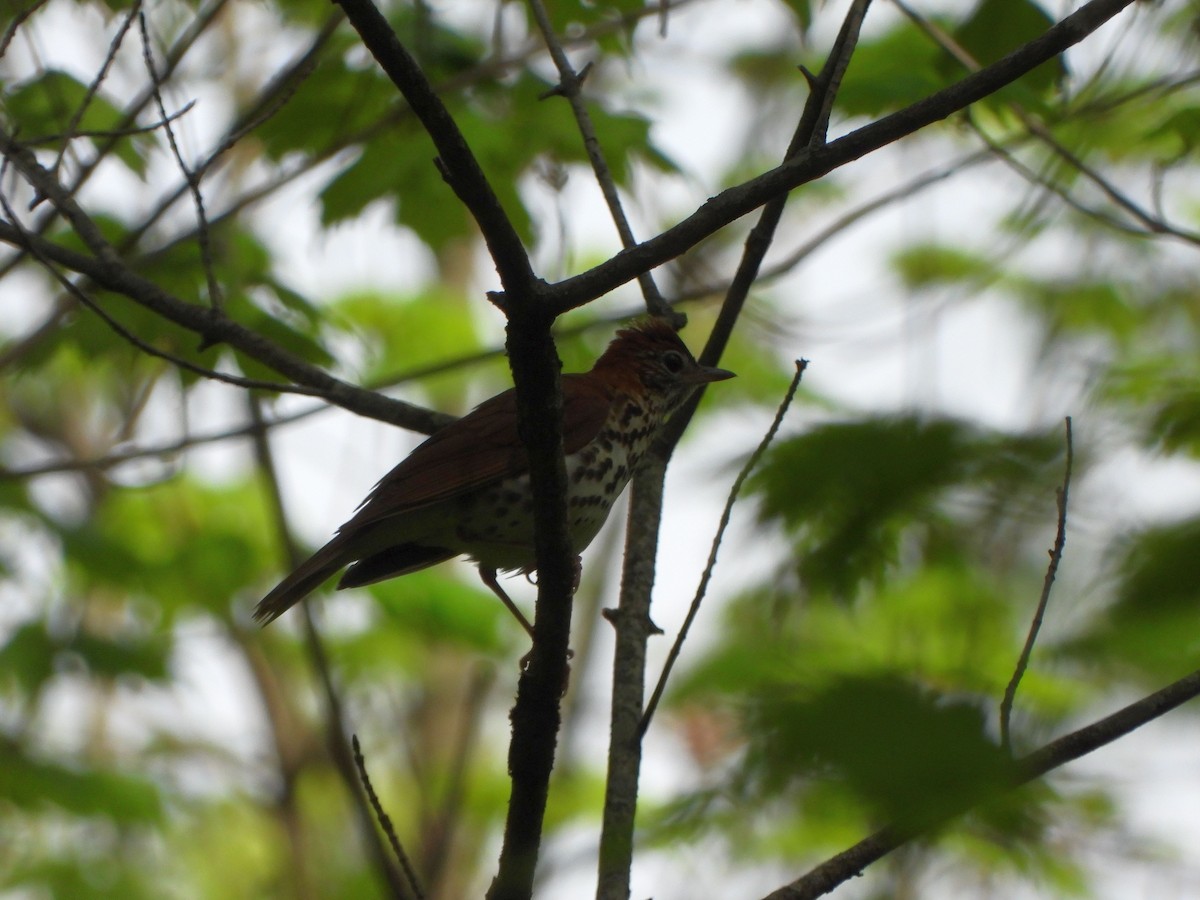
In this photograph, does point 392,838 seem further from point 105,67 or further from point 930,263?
point 930,263

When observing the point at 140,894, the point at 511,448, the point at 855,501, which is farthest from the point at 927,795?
the point at 140,894

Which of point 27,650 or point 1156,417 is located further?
point 27,650

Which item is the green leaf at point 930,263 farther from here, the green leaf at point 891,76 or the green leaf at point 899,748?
A: the green leaf at point 899,748

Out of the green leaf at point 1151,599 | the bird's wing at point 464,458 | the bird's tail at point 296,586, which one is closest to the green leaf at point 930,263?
the bird's wing at point 464,458

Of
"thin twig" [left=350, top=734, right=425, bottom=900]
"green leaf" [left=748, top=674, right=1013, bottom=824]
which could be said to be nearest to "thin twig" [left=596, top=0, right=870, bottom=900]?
"thin twig" [left=350, top=734, right=425, bottom=900]

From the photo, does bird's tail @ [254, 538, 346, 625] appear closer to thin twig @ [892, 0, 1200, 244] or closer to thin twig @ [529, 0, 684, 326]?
thin twig @ [529, 0, 684, 326]

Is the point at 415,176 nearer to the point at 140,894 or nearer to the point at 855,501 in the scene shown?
the point at 855,501

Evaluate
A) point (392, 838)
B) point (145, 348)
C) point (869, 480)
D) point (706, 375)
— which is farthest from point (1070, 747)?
point (145, 348)

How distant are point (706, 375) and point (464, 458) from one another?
1.13 meters

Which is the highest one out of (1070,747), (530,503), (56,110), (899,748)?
(56,110)

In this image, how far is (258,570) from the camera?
8625 millimetres

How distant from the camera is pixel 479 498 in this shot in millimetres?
4555

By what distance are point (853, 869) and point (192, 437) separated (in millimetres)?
3350

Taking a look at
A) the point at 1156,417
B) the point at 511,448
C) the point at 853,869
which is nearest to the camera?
the point at 853,869
